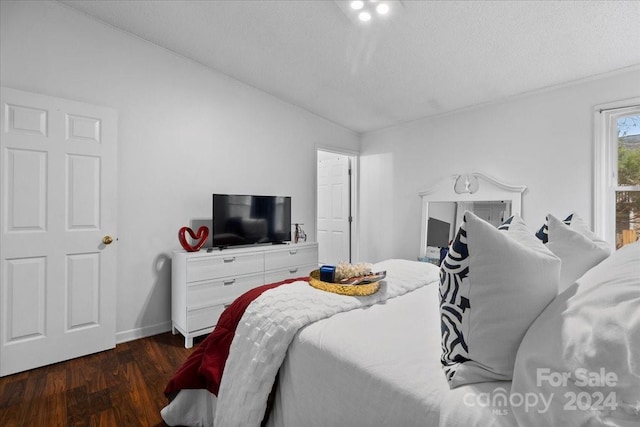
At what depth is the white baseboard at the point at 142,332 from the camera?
2.85m

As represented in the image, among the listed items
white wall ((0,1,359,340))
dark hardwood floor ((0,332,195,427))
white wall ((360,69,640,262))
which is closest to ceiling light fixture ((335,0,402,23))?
white wall ((0,1,359,340))

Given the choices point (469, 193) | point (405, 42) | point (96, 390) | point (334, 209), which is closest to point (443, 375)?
point (96, 390)

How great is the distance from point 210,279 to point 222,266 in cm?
16

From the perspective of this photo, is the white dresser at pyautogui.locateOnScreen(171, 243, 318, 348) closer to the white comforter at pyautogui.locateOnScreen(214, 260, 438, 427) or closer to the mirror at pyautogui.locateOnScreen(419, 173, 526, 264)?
the white comforter at pyautogui.locateOnScreen(214, 260, 438, 427)

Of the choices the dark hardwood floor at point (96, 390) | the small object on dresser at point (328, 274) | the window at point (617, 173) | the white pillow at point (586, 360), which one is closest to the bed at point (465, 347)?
the white pillow at point (586, 360)

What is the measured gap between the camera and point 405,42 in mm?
2615

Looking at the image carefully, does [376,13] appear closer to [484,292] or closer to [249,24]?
[249,24]

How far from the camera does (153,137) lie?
3.04 m

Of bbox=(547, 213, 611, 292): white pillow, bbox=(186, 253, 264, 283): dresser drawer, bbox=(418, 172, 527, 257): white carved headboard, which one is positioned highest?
bbox=(418, 172, 527, 257): white carved headboard

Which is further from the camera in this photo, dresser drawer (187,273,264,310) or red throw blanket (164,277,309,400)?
dresser drawer (187,273,264,310)

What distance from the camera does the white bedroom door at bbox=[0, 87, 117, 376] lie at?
2289 millimetres

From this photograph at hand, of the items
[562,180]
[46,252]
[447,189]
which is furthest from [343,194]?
[46,252]

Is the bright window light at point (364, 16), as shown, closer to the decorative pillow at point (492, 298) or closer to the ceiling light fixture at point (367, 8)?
the ceiling light fixture at point (367, 8)

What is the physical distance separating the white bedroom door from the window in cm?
432
